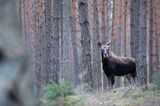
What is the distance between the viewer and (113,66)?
1766cm

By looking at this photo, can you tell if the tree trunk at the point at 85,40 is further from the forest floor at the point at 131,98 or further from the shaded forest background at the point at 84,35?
the forest floor at the point at 131,98

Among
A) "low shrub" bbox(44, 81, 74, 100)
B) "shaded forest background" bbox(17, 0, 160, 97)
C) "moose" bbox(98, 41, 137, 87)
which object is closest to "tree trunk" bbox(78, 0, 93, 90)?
"shaded forest background" bbox(17, 0, 160, 97)

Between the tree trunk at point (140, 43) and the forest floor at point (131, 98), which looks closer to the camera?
the forest floor at point (131, 98)

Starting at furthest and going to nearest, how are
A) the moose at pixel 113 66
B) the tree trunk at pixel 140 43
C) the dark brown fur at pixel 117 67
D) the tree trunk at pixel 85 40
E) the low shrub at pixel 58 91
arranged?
the dark brown fur at pixel 117 67 → the moose at pixel 113 66 → the tree trunk at pixel 85 40 → the tree trunk at pixel 140 43 → the low shrub at pixel 58 91

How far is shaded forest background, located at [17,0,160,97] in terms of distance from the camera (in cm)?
1474

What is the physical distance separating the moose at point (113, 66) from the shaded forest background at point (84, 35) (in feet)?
1.92

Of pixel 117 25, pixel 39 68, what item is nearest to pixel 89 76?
pixel 39 68

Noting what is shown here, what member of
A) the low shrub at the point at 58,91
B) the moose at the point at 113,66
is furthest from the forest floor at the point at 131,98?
the moose at the point at 113,66

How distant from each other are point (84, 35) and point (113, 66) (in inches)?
134

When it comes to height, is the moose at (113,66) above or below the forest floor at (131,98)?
below

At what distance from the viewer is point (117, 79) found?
77.2 ft

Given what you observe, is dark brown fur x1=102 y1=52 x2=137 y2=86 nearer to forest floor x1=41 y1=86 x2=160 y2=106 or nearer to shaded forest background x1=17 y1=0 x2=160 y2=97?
shaded forest background x1=17 y1=0 x2=160 y2=97

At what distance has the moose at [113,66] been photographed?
17.1 meters

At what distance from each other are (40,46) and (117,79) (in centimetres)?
457
